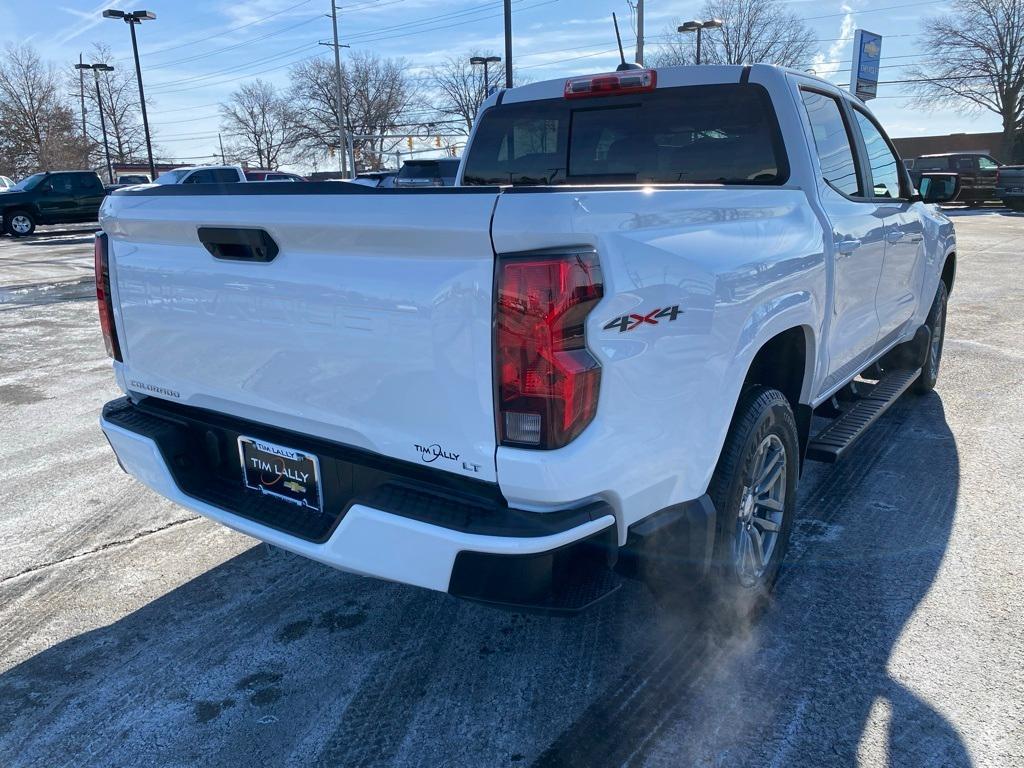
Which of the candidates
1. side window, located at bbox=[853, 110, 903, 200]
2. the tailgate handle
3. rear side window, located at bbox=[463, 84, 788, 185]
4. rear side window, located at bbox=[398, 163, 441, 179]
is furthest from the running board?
rear side window, located at bbox=[398, 163, 441, 179]

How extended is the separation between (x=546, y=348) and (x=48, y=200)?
26.4 m

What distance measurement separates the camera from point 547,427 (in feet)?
6.66

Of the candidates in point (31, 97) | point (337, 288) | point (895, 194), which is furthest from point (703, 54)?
point (337, 288)

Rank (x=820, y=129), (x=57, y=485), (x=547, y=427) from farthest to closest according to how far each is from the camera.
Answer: (x=57, y=485), (x=820, y=129), (x=547, y=427)

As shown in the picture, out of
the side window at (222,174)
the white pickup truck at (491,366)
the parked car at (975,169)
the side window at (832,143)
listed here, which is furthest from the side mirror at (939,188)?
the parked car at (975,169)

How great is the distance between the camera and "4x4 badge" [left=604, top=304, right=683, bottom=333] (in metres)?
2.07

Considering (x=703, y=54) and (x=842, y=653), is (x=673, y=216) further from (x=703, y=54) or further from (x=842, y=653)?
(x=703, y=54)

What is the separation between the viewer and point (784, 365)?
333 cm

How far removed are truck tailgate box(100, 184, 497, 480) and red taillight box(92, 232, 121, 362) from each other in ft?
0.50

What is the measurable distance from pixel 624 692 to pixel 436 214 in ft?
5.52

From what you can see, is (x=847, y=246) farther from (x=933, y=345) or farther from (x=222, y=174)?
(x=222, y=174)

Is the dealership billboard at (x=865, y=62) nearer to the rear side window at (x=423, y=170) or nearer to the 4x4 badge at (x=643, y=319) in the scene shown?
the rear side window at (x=423, y=170)

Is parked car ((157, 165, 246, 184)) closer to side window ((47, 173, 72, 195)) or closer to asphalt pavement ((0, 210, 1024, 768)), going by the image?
side window ((47, 173, 72, 195))

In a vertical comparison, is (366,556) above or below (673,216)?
below
